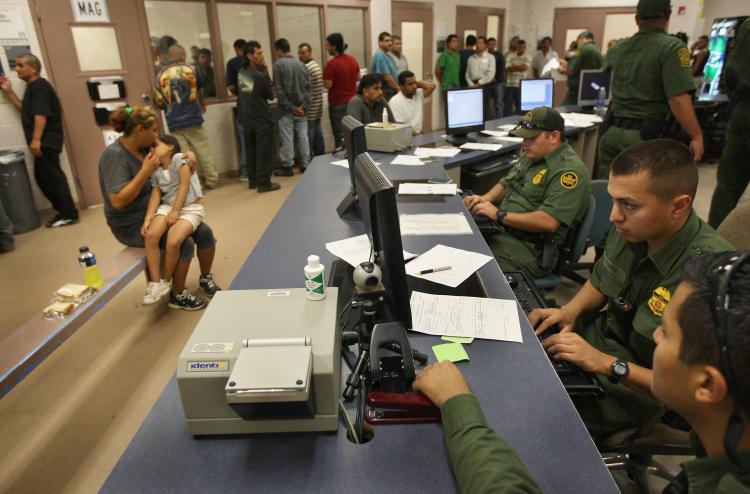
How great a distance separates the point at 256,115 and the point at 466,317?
424 cm

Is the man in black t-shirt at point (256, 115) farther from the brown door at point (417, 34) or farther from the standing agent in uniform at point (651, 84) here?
the standing agent in uniform at point (651, 84)

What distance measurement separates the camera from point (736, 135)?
286cm

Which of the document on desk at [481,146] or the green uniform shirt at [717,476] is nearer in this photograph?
the green uniform shirt at [717,476]

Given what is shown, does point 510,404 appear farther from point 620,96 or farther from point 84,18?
point 84,18

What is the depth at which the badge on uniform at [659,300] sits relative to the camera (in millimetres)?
1282

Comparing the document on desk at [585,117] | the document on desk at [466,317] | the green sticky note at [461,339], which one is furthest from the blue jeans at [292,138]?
the green sticky note at [461,339]

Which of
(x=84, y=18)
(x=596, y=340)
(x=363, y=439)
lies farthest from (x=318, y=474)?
(x=84, y=18)

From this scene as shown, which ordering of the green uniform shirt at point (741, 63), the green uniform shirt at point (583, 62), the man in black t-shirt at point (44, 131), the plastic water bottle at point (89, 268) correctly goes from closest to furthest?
the plastic water bottle at point (89, 268) < the green uniform shirt at point (741, 63) < the man in black t-shirt at point (44, 131) < the green uniform shirt at point (583, 62)

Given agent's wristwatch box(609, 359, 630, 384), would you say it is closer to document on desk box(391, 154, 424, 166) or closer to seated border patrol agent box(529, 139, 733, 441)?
seated border patrol agent box(529, 139, 733, 441)

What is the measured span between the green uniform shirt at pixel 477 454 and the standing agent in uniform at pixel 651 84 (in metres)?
2.58

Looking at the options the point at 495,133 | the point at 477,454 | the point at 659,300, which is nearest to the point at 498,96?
the point at 495,133

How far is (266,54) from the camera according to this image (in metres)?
5.88

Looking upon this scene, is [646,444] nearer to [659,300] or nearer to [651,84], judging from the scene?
[659,300]

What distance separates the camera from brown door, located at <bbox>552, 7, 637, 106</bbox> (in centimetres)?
865
